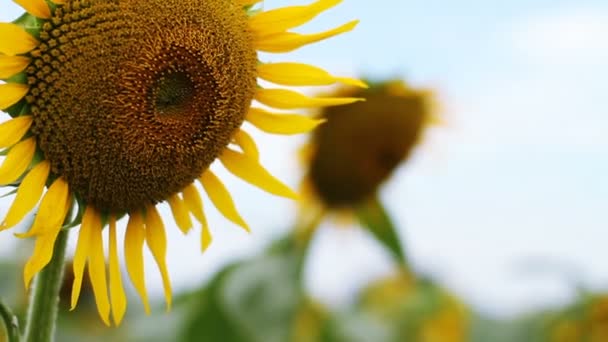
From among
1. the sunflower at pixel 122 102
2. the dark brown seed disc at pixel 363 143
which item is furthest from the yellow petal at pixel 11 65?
the dark brown seed disc at pixel 363 143

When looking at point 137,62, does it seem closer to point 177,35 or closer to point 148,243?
point 177,35

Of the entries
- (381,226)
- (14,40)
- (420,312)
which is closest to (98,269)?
(14,40)

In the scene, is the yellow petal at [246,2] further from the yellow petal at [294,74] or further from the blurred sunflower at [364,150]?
the blurred sunflower at [364,150]

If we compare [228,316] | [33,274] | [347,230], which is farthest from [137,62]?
[347,230]

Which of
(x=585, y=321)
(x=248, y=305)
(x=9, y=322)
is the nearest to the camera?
(x=9, y=322)

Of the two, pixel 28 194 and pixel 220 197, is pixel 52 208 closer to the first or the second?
pixel 28 194
